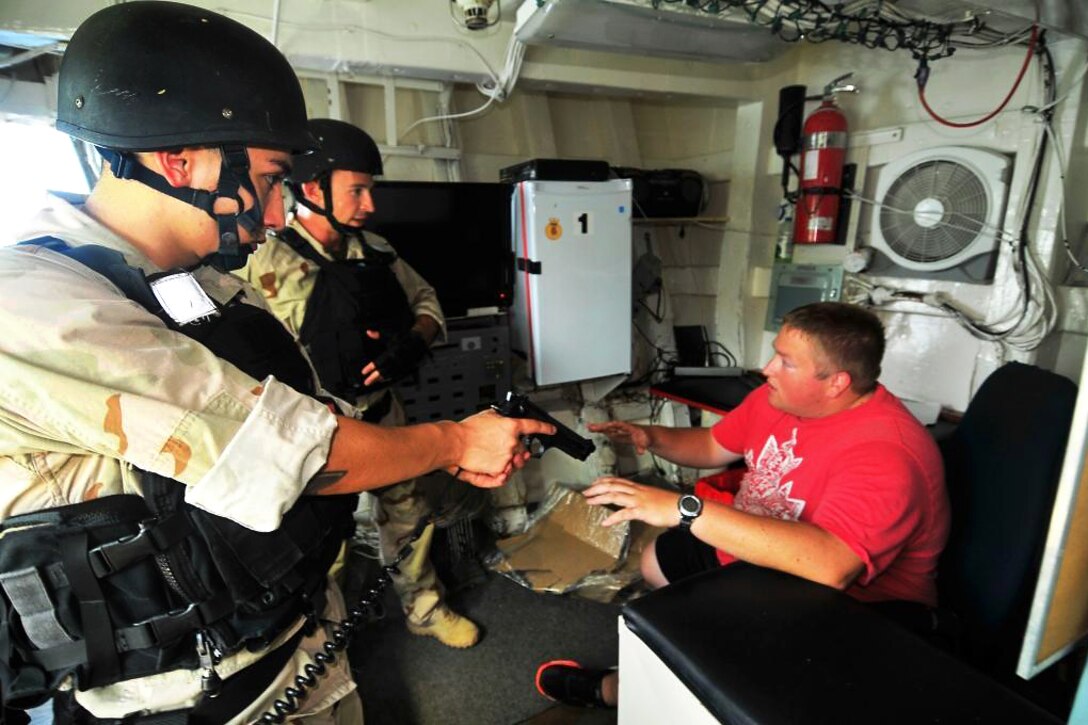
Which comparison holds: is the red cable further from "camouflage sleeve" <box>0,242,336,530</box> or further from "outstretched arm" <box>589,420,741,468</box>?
"camouflage sleeve" <box>0,242,336,530</box>

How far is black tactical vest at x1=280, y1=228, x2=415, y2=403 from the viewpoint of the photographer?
1.66m

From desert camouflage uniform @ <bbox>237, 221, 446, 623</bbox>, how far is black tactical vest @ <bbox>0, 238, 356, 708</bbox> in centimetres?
92

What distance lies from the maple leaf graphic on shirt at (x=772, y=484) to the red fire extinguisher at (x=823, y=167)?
4.94 ft

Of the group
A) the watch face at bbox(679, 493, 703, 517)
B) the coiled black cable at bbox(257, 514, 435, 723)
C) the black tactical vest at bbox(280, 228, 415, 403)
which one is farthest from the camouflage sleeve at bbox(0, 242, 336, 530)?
the black tactical vest at bbox(280, 228, 415, 403)

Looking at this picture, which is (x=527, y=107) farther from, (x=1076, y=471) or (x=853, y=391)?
(x=1076, y=471)

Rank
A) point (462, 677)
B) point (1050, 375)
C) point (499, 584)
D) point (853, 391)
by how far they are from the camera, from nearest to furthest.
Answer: point (1050, 375) < point (853, 391) < point (462, 677) < point (499, 584)

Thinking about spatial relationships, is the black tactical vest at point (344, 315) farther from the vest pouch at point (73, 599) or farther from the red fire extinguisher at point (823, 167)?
the red fire extinguisher at point (823, 167)

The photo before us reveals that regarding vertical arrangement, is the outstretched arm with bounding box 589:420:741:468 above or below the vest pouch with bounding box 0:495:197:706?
below

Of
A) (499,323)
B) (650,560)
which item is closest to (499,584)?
(650,560)

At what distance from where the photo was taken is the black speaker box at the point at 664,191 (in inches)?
107

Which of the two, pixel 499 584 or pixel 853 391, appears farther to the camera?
pixel 499 584

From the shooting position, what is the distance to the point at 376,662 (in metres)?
1.85

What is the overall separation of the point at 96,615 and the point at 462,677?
1.37 meters

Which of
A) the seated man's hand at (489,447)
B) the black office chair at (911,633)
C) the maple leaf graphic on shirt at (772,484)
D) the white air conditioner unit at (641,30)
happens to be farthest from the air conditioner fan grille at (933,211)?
the seated man's hand at (489,447)
